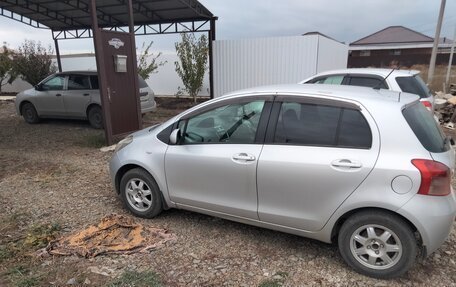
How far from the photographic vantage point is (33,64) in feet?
58.2

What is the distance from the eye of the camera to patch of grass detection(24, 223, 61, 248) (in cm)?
372

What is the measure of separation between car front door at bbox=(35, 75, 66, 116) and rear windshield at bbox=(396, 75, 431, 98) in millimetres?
8659

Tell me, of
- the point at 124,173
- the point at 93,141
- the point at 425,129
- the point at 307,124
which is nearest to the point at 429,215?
the point at 425,129

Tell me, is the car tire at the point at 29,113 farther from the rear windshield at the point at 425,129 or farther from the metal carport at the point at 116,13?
the rear windshield at the point at 425,129

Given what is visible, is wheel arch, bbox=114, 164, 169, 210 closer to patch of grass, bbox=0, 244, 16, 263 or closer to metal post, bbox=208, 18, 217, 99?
patch of grass, bbox=0, 244, 16, 263

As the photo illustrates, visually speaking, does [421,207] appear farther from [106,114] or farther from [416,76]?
[106,114]

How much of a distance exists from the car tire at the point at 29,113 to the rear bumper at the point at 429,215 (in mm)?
10923

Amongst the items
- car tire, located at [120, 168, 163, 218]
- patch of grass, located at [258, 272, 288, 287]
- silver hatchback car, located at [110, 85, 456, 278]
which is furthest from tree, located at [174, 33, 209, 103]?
patch of grass, located at [258, 272, 288, 287]

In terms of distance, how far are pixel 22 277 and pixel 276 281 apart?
7.43ft

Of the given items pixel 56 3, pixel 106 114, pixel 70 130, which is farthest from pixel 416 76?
pixel 56 3

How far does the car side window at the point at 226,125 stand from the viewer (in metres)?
3.45

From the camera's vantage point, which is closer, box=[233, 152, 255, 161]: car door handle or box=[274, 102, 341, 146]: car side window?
box=[274, 102, 341, 146]: car side window

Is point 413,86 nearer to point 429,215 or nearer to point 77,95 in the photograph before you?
point 429,215

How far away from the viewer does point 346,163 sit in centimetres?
289
